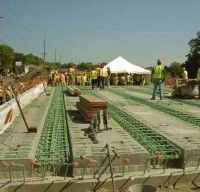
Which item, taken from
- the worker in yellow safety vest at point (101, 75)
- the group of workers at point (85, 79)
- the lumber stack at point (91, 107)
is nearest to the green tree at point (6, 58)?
the group of workers at point (85, 79)

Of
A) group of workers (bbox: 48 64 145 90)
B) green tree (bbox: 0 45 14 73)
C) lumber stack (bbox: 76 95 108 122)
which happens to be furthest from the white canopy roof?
green tree (bbox: 0 45 14 73)

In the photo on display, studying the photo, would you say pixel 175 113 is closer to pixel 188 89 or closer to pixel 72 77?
pixel 188 89

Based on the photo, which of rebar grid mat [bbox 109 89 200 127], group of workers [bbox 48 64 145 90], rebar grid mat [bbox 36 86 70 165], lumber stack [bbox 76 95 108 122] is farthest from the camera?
group of workers [bbox 48 64 145 90]

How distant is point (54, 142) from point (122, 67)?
26597 millimetres

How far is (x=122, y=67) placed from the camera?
3594 cm

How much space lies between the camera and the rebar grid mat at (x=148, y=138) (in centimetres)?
857

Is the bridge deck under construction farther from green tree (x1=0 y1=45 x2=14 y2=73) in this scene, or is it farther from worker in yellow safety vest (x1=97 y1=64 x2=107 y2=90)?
green tree (x1=0 y1=45 x2=14 y2=73)

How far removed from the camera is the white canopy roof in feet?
117

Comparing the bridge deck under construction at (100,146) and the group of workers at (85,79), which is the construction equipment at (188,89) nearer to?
the bridge deck under construction at (100,146)

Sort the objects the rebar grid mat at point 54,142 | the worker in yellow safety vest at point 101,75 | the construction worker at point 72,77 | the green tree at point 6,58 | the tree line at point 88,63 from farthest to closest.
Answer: the green tree at point 6,58 → the tree line at point 88,63 → the construction worker at point 72,77 → the worker in yellow safety vest at point 101,75 → the rebar grid mat at point 54,142

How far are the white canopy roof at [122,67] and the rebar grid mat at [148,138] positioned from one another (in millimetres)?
21746

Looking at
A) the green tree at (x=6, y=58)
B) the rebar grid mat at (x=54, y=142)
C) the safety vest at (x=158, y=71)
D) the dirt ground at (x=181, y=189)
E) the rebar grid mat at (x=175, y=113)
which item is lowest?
the dirt ground at (x=181, y=189)

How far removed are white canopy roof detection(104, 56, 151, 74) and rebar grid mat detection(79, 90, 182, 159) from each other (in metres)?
21.7

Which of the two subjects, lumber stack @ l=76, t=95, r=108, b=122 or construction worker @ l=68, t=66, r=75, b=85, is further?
construction worker @ l=68, t=66, r=75, b=85
